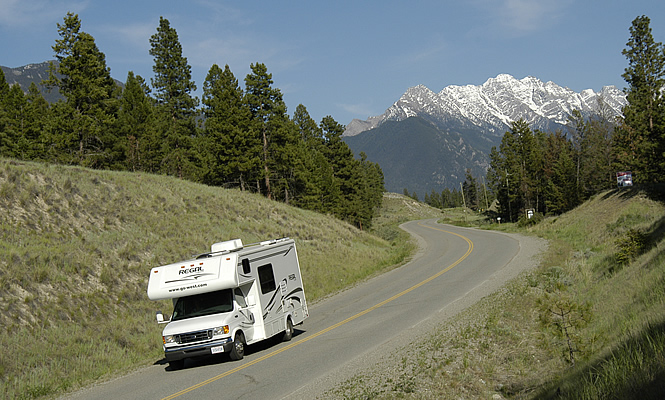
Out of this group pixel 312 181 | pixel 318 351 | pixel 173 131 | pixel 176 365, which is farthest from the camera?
pixel 312 181

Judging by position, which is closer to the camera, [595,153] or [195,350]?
[195,350]

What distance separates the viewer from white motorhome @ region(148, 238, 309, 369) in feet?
42.2

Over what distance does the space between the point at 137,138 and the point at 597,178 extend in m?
70.9

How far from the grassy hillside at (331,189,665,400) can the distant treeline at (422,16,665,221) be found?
125 feet

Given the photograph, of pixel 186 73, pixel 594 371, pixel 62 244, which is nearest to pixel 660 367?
pixel 594 371

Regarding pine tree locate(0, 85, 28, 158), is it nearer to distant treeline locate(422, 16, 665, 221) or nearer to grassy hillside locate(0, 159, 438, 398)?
grassy hillside locate(0, 159, 438, 398)

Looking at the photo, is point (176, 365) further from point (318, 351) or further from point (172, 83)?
point (172, 83)

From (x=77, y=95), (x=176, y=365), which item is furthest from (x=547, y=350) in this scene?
(x=77, y=95)

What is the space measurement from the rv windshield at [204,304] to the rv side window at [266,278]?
4.20ft

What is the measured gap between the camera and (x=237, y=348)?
43.6ft

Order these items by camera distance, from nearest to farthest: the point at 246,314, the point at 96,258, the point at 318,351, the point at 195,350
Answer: the point at 195,350 → the point at 318,351 → the point at 246,314 → the point at 96,258

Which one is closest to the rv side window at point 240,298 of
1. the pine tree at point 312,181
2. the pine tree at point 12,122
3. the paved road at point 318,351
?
the paved road at point 318,351

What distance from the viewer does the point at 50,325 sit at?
54.7ft

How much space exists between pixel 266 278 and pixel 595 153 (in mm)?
82013
